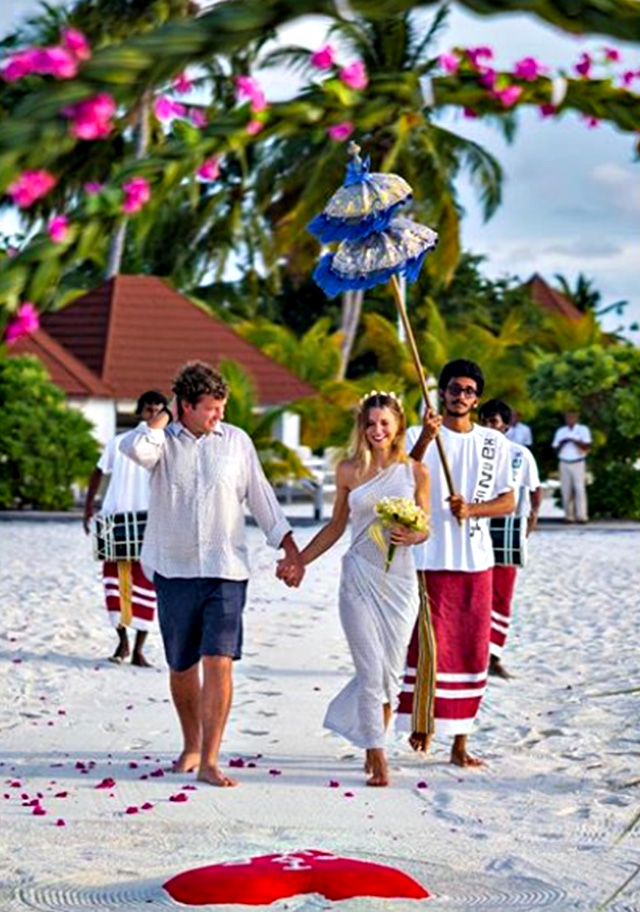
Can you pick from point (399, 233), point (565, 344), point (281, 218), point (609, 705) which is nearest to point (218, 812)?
point (399, 233)

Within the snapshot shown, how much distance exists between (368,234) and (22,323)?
228 inches

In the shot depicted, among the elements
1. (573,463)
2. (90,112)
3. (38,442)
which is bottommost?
(90,112)

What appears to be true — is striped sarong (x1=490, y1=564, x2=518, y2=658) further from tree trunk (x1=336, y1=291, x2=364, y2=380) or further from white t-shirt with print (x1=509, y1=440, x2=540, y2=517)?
tree trunk (x1=336, y1=291, x2=364, y2=380)

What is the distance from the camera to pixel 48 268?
1875 millimetres

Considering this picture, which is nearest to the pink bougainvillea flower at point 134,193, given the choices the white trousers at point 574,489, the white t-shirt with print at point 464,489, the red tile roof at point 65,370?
the white t-shirt with print at point 464,489

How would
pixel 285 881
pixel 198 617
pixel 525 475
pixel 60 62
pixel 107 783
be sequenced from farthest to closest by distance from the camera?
pixel 525 475 < pixel 198 617 < pixel 107 783 < pixel 285 881 < pixel 60 62

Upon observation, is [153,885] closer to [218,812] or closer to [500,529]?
[218,812]

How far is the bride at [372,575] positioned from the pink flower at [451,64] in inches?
249

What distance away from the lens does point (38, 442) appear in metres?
32.8

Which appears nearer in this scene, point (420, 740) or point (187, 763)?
point (187, 763)

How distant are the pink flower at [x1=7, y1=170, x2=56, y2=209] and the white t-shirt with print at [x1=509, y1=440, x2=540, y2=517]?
917 cm

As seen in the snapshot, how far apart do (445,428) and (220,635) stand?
155 centimetres

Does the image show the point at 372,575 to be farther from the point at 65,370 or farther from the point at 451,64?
the point at 65,370

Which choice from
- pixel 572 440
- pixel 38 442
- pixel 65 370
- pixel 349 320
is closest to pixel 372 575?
pixel 572 440
